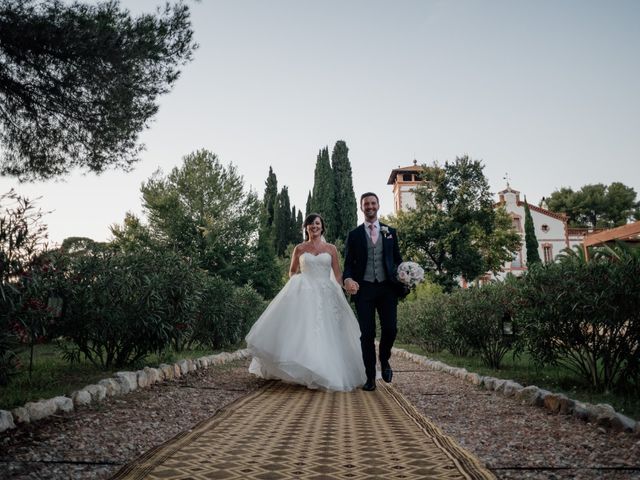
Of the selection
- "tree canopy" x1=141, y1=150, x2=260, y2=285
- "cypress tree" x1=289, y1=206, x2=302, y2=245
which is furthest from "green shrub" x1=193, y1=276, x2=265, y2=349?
"cypress tree" x1=289, y1=206, x2=302, y2=245

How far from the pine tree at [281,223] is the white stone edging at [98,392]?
42.1 m

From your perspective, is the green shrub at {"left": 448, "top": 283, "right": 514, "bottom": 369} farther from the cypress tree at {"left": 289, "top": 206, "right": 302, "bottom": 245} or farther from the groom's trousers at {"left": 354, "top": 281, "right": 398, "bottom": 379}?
the cypress tree at {"left": 289, "top": 206, "right": 302, "bottom": 245}

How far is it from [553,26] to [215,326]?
8.98m

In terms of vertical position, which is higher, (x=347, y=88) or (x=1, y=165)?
(x=347, y=88)

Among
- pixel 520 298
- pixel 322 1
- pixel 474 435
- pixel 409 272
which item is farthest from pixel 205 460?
pixel 322 1

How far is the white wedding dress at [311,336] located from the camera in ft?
17.5

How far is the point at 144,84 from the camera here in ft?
26.9

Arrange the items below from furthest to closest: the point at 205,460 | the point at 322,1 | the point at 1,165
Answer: the point at 322,1 → the point at 1,165 → the point at 205,460

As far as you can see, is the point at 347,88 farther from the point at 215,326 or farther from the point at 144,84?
the point at 215,326

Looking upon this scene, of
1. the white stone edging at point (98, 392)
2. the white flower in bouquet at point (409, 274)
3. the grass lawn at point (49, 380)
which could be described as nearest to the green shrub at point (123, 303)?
the grass lawn at point (49, 380)

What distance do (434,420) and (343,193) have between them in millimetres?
41049

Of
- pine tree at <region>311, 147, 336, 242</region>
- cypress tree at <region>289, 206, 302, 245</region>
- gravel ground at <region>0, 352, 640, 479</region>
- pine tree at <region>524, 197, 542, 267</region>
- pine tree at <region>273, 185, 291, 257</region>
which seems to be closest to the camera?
gravel ground at <region>0, 352, 640, 479</region>

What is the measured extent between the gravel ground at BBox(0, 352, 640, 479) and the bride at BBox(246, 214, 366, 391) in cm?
72

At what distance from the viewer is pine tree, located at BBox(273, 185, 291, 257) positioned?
162 feet
